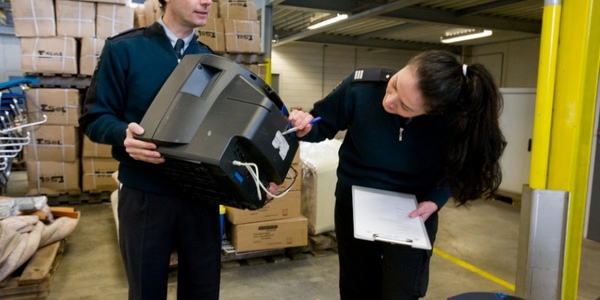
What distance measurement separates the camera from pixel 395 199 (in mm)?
1279

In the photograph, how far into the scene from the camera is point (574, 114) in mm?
2070

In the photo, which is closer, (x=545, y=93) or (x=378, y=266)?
(x=378, y=266)

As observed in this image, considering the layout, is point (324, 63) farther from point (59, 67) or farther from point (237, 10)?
point (59, 67)

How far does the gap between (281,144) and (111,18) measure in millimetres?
4060

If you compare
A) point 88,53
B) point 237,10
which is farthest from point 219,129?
point 88,53

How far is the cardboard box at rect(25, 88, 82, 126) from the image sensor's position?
4164 mm

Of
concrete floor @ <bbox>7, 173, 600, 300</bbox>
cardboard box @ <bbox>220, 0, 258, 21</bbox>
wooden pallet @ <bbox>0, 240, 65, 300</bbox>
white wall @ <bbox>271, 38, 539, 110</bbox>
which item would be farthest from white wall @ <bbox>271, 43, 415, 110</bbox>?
wooden pallet @ <bbox>0, 240, 65, 300</bbox>

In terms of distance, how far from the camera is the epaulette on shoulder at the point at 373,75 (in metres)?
1.28

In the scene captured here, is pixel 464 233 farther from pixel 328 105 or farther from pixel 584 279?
pixel 328 105

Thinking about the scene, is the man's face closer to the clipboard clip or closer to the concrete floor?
the clipboard clip

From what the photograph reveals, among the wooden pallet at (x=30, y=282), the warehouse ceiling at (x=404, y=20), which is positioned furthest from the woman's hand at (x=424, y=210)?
the warehouse ceiling at (x=404, y=20)

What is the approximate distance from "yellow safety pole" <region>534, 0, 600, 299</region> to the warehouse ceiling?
283 cm

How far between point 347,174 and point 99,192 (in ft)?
13.5

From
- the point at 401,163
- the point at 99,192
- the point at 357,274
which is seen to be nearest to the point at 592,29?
the point at 401,163
